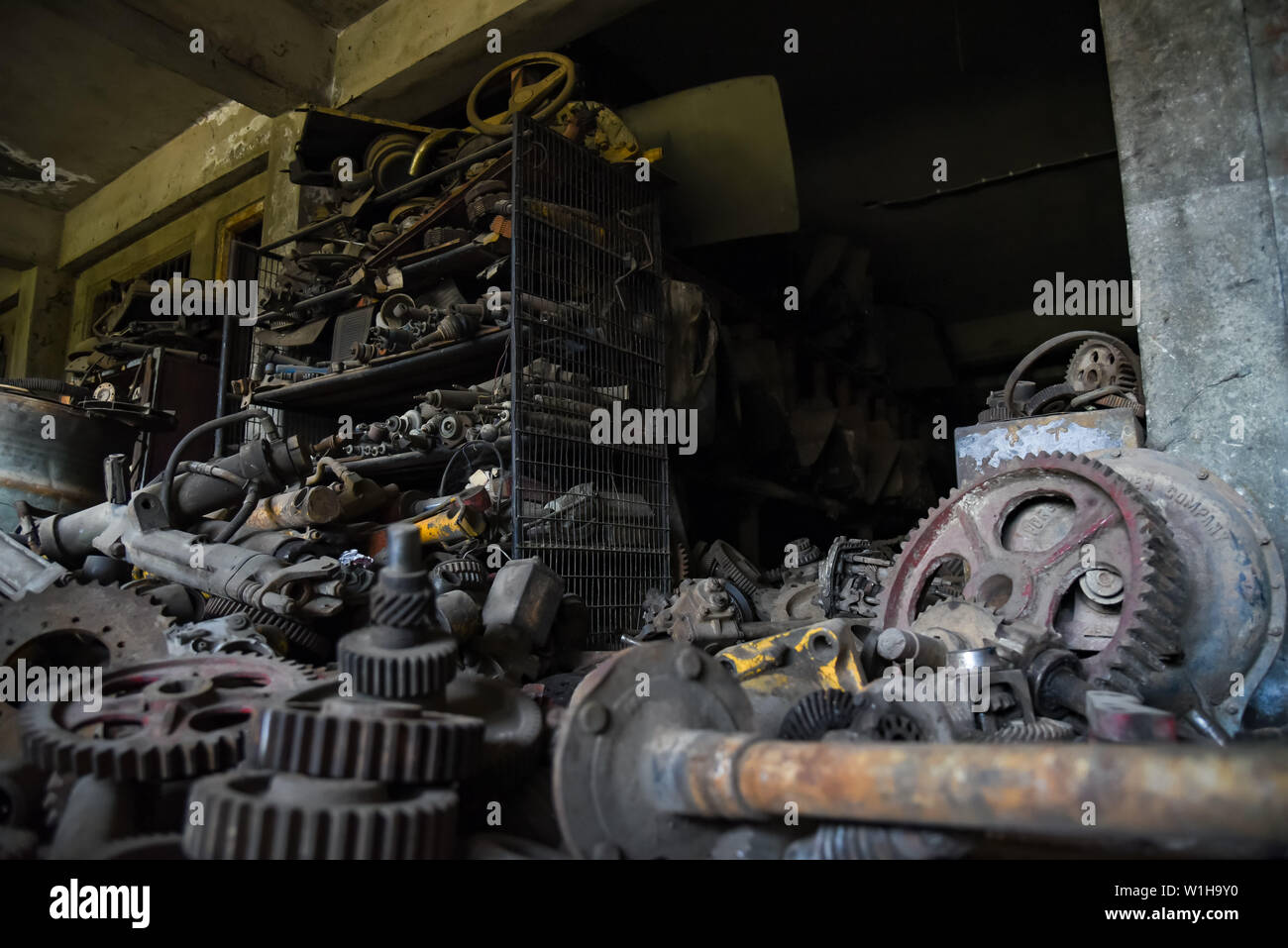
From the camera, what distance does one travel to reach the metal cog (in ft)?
9.30

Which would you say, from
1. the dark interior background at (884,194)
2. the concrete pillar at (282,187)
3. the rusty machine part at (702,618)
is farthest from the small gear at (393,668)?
the concrete pillar at (282,187)

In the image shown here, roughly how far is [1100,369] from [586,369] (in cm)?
203

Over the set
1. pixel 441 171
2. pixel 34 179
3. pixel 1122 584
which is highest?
pixel 34 179

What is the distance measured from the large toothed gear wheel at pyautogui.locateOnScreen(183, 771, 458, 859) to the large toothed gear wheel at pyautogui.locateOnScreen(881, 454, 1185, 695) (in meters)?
1.36

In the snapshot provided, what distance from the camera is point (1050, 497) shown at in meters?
2.27

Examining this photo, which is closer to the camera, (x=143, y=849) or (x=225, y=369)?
(x=143, y=849)

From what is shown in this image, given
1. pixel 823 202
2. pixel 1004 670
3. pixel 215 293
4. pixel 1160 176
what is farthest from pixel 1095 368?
pixel 215 293

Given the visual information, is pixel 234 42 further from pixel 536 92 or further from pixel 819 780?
pixel 819 780

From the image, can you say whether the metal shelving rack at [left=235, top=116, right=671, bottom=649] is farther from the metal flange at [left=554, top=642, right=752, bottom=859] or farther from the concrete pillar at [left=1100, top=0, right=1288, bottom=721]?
the concrete pillar at [left=1100, top=0, right=1288, bottom=721]

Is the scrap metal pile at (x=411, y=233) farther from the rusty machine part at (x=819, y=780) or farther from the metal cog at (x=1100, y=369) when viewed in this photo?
the rusty machine part at (x=819, y=780)

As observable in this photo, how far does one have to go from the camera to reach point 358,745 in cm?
99

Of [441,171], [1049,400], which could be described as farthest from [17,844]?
[441,171]

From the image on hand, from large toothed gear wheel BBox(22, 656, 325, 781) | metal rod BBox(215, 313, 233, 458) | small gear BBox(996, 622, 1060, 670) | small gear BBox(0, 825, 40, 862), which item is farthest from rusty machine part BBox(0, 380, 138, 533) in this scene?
small gear BBox(996, 622, 1060, 670)

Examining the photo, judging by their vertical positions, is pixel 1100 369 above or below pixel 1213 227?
below
